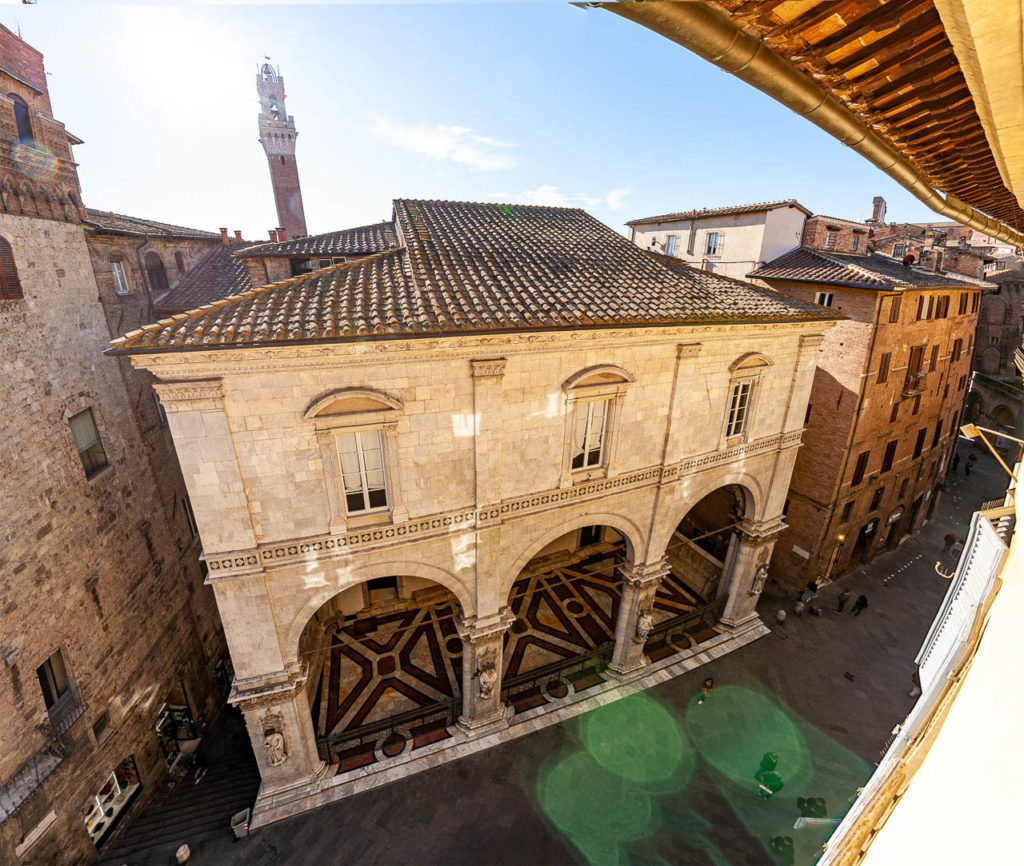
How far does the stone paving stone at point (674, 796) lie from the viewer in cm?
1123

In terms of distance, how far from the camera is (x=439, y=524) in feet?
36.6

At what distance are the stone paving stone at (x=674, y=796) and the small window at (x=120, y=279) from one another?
1633 cm

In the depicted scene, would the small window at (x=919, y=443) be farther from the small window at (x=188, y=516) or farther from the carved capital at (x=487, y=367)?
the small window at (x=188, y=516)

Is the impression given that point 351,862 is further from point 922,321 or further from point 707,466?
point 922,321

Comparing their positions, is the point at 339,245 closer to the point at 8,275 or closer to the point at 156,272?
the point at 156,272

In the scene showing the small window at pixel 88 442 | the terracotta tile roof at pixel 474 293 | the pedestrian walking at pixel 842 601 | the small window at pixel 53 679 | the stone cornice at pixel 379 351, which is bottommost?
the pedestrian walking at pixel 842 601

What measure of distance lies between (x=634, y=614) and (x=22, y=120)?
21.0m

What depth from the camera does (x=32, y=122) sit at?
11.4 meters

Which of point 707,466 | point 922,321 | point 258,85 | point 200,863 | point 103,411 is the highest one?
point 258,85

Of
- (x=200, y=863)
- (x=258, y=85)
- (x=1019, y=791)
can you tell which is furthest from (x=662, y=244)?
(x=258, y=85)

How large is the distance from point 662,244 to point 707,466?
19.2 m


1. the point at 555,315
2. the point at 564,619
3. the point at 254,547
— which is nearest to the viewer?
the point at 254,547

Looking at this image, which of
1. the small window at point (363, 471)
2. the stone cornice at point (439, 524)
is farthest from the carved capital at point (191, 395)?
Result: the stone cornice at point (439, 524)

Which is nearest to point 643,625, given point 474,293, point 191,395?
point 474,293
